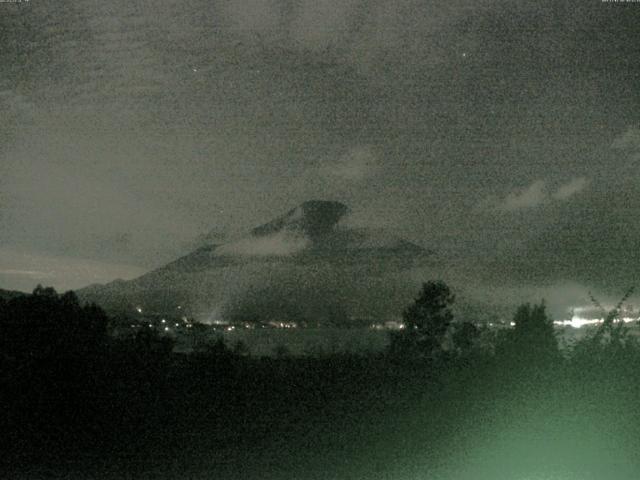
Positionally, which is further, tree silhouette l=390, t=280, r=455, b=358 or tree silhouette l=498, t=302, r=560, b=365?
tree silhouette l=390, t=280, r=455, b=358

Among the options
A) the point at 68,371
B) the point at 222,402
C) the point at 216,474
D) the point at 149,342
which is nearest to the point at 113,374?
the point at 68,371

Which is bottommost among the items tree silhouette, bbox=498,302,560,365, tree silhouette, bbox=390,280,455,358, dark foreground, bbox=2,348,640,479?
dark foreground, bbox=2,348,640,479

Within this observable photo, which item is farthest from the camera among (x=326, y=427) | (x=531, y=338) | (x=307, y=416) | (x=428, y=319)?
(x=428, y=319)

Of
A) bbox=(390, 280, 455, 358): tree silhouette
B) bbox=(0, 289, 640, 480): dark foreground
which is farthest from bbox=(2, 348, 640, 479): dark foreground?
bbox=(390, 280, 455, 358): tree silhouette

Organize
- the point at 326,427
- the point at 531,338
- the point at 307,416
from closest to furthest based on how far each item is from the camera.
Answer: the point at 326,427 → the point at 307,416 → the point at 531,338

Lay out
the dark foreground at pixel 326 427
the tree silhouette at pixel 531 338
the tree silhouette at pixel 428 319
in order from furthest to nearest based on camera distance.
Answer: the tree silhouette at pixel 428 319 → the tree silhouette at pixel 531 338 → the dark foreground at pixel 326 427

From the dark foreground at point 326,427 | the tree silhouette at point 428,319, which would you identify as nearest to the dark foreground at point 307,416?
the dark foreground at point 326,427

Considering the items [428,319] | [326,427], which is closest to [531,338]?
[326,427]

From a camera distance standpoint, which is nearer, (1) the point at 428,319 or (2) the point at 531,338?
(2) the point at 531,338

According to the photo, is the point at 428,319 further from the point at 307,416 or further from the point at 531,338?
the point at 307,416

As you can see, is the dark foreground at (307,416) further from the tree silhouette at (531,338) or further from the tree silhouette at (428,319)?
the tree silhouette at (428,319)

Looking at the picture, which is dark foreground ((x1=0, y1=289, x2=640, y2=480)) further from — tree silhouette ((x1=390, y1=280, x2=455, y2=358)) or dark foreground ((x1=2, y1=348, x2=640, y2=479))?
tree silhouette ((x1=390, y1=280, x2=455, y2=358))
